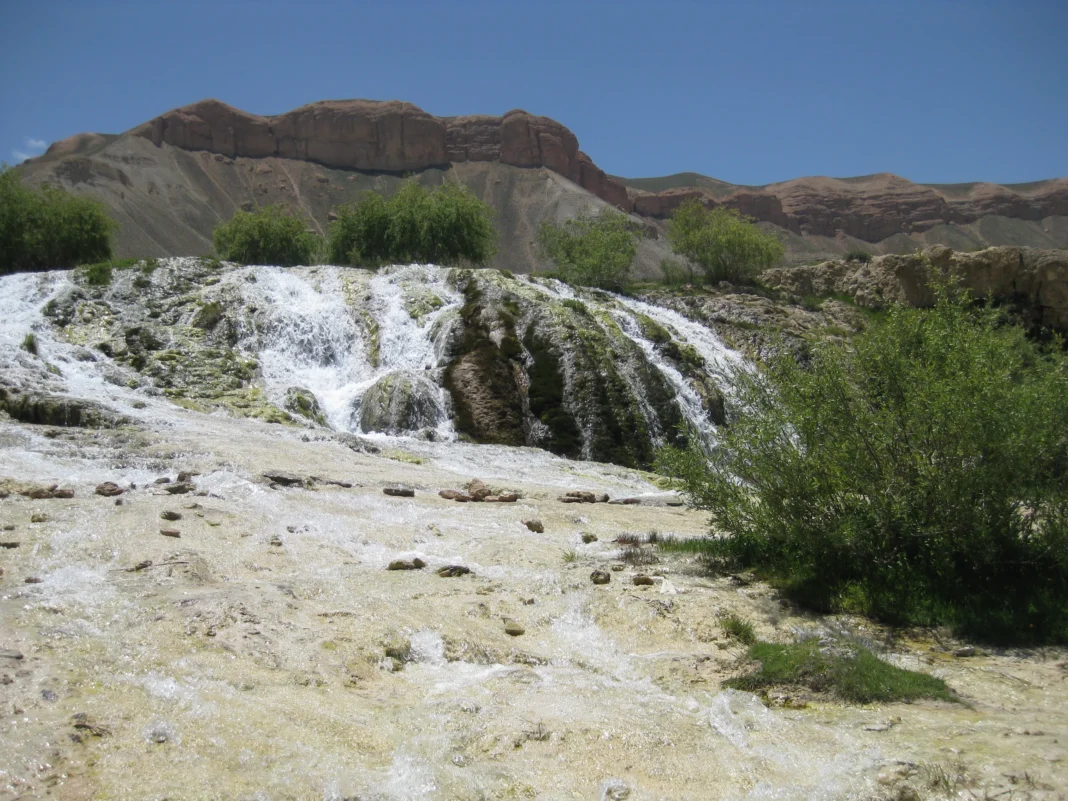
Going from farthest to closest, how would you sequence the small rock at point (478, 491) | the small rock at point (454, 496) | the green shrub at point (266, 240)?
1. the green shrub at point (266, 240)
2. the small rock at point (478, 491)
3. the small rock at point (454, 496)

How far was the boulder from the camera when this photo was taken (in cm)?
2255

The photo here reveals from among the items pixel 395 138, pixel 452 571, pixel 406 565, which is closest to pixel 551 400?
pixel 406 565

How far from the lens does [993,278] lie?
41.6m

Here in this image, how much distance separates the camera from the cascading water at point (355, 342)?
23.2 metres

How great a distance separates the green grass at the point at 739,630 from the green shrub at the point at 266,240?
47.1 metres

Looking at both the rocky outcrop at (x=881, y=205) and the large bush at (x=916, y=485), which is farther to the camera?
the rocky outcrop at (x=881, y=205)

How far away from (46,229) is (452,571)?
39.6 m

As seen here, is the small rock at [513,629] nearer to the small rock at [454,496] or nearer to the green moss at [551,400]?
the small rock at [454,496]

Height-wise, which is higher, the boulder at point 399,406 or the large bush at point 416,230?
the large bush at point 416,230

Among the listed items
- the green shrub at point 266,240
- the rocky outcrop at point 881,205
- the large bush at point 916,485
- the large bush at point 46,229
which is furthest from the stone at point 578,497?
the rocky outcrop at point 881,205

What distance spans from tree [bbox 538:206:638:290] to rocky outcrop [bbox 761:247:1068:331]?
13500 millimetres

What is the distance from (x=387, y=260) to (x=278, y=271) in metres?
17.2

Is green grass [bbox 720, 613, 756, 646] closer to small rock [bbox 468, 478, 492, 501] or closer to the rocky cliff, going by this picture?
small rock [bbox 468, 478, 492, 501]

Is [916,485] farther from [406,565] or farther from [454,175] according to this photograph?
[454,175]
